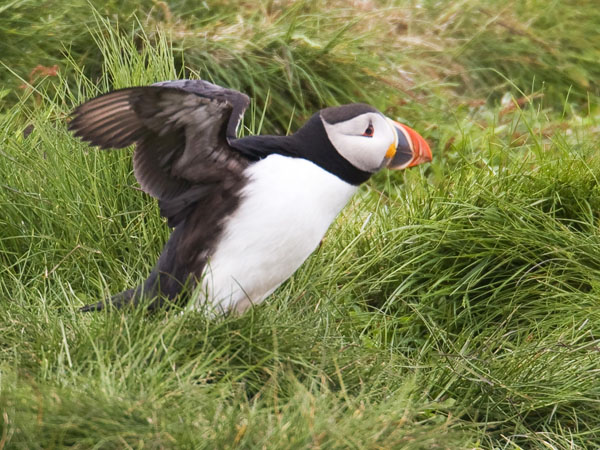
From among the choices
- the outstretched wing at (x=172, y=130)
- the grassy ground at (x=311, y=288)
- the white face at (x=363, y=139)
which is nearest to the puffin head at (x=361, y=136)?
the white face at (x=363, y=139)

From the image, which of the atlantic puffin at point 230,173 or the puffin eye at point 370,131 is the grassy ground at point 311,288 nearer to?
the atlantic puffin at point 230,173

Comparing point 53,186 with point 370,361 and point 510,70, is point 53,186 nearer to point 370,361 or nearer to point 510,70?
point 370,361

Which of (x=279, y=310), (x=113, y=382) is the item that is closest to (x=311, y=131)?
(x=279, y=310)

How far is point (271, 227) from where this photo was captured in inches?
120

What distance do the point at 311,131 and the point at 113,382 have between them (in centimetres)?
102

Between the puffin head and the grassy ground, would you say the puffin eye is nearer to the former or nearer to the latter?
the puffin head

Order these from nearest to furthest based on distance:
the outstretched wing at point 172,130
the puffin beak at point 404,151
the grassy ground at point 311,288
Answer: the grassy ground at point 311,288
the outstretched wing at point 172,130
the puffin beak at point 404,151

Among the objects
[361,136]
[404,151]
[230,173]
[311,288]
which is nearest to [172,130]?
[230,173]

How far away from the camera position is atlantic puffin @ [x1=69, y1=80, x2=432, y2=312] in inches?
119

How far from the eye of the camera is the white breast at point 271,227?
119 inches

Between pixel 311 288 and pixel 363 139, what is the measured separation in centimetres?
83

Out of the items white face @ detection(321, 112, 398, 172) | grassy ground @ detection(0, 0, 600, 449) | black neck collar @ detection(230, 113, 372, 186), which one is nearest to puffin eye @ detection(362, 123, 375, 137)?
white face @ detection(321, 112, 398, 172)

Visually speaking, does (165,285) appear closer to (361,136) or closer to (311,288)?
(311,288)

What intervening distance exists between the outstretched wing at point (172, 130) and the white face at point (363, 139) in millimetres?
309
